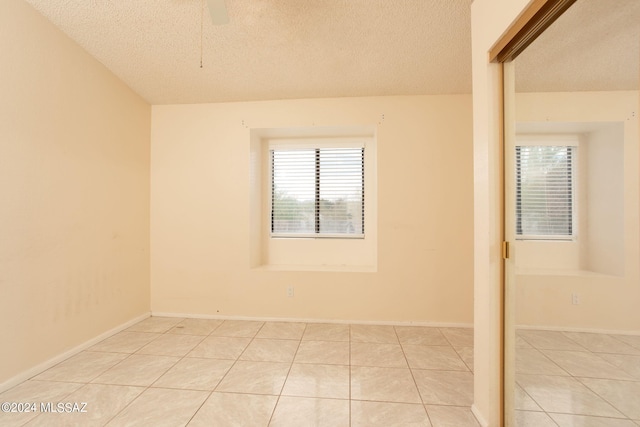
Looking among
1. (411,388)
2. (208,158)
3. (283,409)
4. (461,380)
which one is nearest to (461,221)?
(461,380)

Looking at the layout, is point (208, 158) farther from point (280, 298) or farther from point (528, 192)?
point (528, 192)

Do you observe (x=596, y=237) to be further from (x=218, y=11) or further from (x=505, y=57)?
(x=218, y=11)

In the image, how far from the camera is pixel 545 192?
4.09ft

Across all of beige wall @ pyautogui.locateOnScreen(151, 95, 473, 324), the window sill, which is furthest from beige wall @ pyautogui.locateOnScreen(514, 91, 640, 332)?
the window sill

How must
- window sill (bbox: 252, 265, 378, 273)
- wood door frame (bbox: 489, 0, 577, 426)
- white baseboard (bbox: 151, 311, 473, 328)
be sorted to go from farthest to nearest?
1. window sill (bbox: 252, 265, 378, 273)
2. white baseboard (bbox: 151, 311, 473, 328)
3. wood door frame (bbox: 489, 0, 577, 426)

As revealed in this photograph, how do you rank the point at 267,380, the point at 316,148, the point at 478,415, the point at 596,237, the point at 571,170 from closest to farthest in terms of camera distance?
the point at 596,237
the point at 571,170
the point at 478,415
the point at 267,380
the point at 316,148

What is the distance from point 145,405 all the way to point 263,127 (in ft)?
8.80

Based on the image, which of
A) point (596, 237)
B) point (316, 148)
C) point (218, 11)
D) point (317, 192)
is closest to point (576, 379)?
point (596, 237)

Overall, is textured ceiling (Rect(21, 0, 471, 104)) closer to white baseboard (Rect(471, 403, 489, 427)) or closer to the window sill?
the window sill

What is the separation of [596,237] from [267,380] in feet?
6.68

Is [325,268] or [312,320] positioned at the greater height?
[325,268]

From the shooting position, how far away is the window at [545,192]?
3.76ft

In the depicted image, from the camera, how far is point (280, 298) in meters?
2.94

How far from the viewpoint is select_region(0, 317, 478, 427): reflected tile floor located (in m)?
1.48
